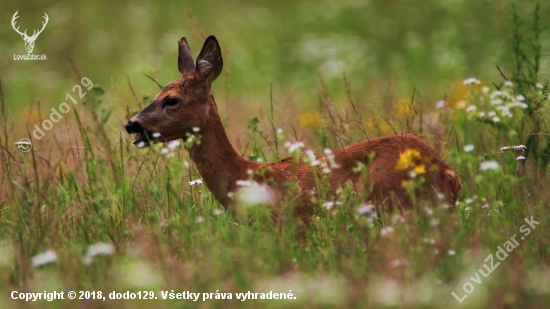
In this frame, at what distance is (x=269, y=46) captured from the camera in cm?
1359

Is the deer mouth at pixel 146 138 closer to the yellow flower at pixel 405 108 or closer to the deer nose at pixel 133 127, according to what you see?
the deer nose at pixel 133 127

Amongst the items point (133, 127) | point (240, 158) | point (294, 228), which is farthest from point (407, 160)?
point (133, 127)

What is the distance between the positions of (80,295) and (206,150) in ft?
4.84

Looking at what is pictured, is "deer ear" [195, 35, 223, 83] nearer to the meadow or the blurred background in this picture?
the meadow

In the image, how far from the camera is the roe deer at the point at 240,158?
14.3 feet

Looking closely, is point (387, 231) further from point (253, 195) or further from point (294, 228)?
point (253, 195)

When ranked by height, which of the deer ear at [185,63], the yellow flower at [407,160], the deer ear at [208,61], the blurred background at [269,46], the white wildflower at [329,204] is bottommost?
the white wildflower at [329,204]

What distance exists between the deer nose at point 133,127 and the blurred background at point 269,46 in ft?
16.0

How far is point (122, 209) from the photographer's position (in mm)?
4633

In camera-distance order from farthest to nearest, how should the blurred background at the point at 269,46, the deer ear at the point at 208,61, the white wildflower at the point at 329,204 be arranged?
the blurred background at the point at 269,46, the deer ear at the point at 208,61, the white wildflower at the point at 329,204

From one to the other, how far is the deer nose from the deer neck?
1.13 feet

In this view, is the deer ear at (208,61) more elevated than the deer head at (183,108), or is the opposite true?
the deer ear at (208,61)

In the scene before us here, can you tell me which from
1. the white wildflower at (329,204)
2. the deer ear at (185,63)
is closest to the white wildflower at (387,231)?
the white wildflower at (329,204)

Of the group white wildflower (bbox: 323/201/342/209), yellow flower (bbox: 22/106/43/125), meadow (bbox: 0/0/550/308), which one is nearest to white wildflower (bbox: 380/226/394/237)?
meadow (bbox: 0/0/550/308)
